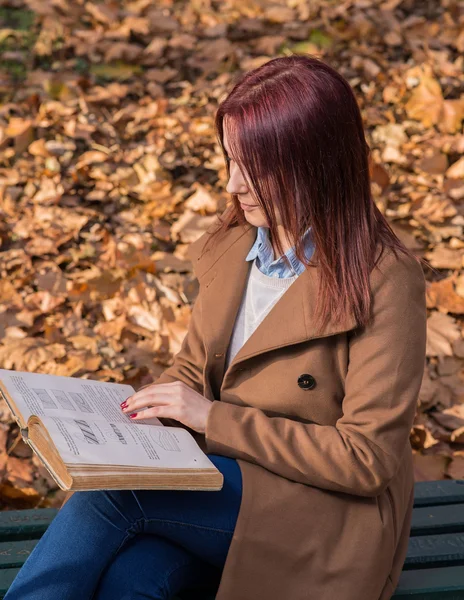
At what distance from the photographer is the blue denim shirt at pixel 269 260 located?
1.85 metres

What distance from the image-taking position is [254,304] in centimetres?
192

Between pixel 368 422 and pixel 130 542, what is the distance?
0.54m

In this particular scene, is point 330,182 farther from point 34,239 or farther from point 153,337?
point 34,239

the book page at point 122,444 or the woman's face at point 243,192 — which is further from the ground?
the woman's face at point 243,192

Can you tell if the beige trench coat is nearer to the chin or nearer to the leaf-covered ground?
the chin

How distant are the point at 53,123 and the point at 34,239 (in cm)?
96

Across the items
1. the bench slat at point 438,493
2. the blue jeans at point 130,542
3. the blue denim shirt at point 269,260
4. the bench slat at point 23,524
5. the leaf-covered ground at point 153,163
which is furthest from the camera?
the leaf-covered ground at point 153,163

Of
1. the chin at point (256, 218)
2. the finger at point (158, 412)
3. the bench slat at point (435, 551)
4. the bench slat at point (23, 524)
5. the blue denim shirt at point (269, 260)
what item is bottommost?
the bench slat at point (435, 551)

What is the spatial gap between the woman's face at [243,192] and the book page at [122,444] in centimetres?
48

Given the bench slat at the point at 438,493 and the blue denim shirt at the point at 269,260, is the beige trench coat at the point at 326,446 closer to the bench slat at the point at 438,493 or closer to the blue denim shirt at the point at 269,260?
the blue denim shirt at the point at 269,260

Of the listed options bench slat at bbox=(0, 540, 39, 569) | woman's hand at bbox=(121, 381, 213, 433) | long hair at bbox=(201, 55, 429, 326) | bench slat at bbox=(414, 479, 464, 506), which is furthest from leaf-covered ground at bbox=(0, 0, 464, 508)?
long hair at bbox=(201, 55, 429, 326)

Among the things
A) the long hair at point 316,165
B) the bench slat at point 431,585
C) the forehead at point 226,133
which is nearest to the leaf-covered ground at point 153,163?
the bench slat at point 431,585

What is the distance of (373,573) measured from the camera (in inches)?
65.9

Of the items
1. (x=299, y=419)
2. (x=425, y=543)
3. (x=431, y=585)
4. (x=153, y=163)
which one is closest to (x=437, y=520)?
(x=425, y=543)
